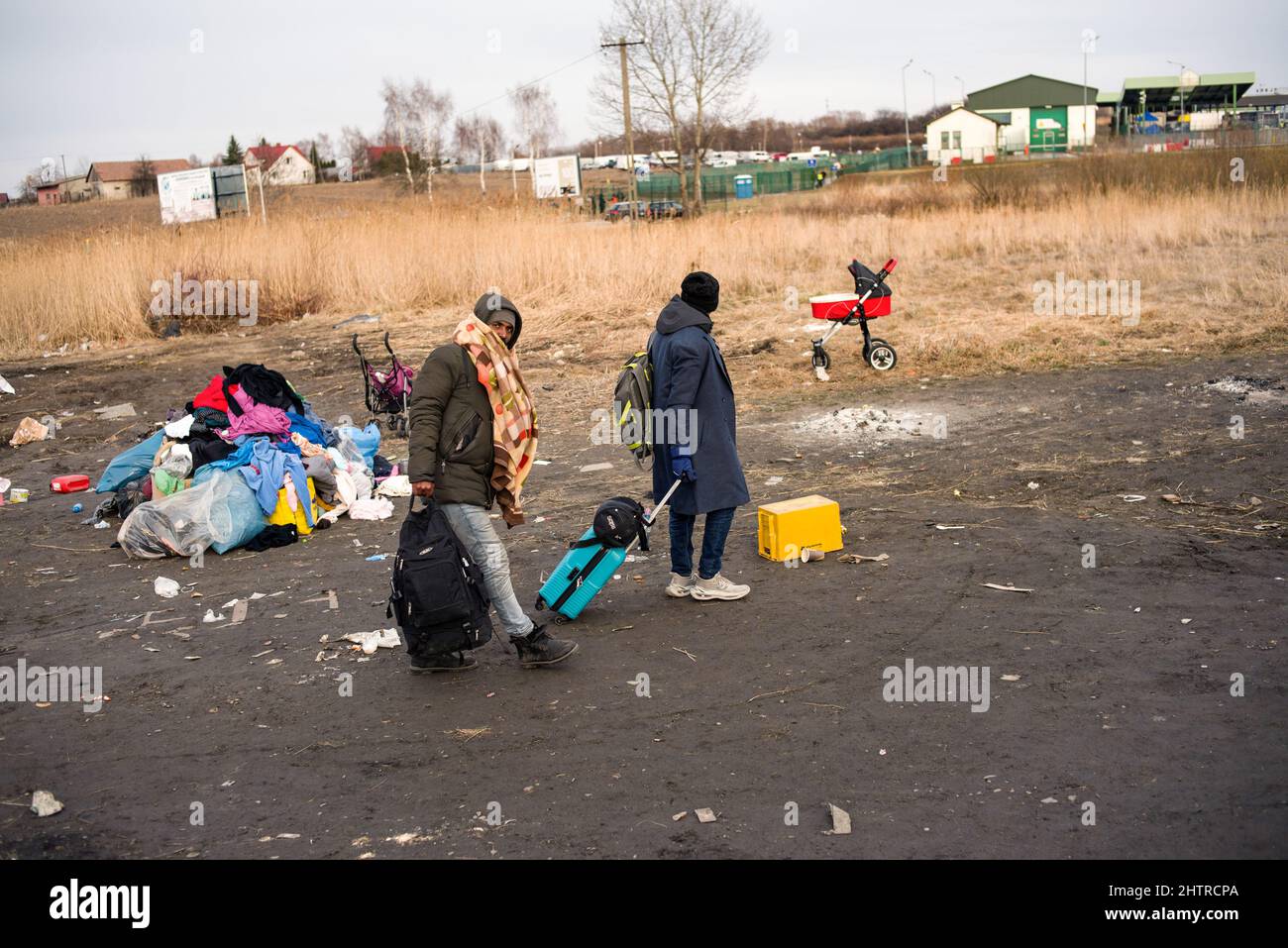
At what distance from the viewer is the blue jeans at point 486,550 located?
17.5 feet

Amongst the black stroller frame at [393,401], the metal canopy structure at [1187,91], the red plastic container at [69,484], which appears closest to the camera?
the red plastic container at [69,484]

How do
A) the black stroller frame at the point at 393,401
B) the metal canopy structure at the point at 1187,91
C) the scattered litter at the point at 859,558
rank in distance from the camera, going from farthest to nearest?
the metal canopy structure at the point at 1187,91
the black stroller frame at the point at 393,401
the scattered litter at the point at 859,558

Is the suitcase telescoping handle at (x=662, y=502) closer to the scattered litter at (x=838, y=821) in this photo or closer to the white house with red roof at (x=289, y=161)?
the scattered litter at (x=838, y=821)

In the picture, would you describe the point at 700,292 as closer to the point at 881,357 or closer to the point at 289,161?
the point at 881,357

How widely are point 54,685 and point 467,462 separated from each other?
8.31 feet

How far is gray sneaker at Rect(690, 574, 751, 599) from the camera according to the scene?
626cm

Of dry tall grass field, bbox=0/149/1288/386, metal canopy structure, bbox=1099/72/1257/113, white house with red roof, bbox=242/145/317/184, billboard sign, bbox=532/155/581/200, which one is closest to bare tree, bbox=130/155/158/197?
white house with red roof, bbox=242/145/317/184

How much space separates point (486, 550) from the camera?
5.35 m

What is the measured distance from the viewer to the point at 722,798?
13.3 ft

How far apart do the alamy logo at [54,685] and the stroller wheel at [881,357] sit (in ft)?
29.5

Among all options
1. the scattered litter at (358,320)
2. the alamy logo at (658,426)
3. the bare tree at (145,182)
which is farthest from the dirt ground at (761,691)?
the bare tree at (145,182)

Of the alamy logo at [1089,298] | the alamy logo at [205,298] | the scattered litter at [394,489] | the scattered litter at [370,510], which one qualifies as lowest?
the scattered litter at [370,510]

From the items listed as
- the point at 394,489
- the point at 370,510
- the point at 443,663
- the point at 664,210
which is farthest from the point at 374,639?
the point at 664,210
